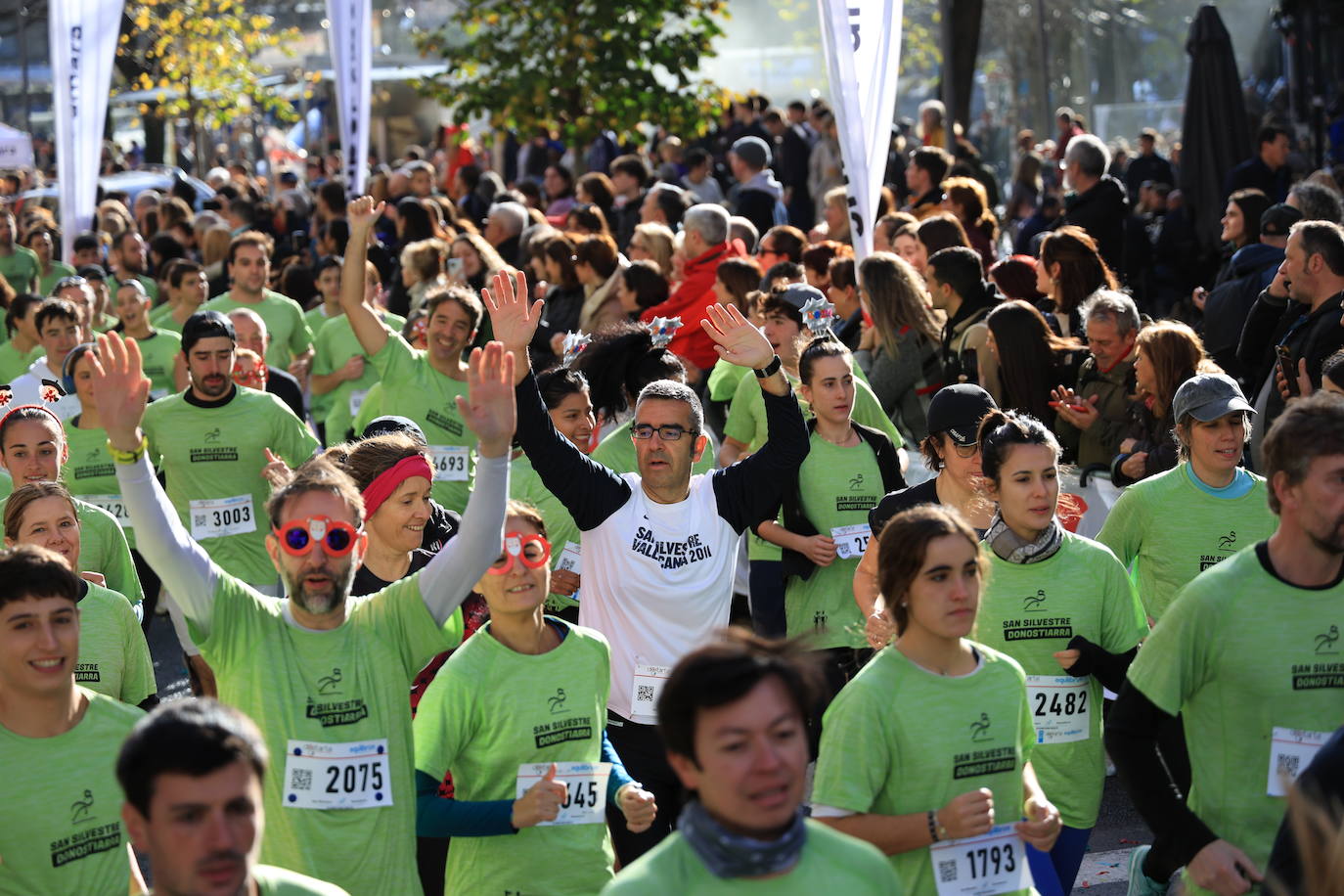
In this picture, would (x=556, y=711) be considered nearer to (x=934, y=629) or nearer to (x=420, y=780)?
(x=420, y=780)

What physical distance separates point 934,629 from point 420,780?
52.9 inches

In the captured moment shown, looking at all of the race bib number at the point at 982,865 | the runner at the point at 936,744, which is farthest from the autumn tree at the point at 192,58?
the race bib number at the point at 982,865

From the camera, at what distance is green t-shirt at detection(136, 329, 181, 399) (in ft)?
35.7

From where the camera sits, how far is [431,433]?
860 cm

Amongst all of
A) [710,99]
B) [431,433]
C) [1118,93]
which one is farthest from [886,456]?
[1118,93]

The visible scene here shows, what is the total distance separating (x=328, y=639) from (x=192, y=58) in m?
29.2

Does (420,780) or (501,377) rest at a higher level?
(501,377)

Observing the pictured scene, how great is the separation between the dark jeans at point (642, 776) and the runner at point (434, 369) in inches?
116

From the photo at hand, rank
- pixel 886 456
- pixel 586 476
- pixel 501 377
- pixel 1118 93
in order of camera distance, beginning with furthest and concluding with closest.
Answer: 1. pixel 1118 93
2. pixel 886 456
3. pixel 586 476
4. pixel 501 377

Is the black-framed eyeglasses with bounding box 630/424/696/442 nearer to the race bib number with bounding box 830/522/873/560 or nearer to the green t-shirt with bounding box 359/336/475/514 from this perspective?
the race bib number with bounding box 830/522/873/560

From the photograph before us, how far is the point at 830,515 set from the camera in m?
7.07

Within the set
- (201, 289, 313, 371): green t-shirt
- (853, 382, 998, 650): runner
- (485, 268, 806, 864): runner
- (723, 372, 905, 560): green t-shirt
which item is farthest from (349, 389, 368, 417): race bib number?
(853, 382, 998, 650): runner

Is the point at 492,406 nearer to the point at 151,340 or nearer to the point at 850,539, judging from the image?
the point at 850,539

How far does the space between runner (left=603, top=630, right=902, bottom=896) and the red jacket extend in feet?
20.9
